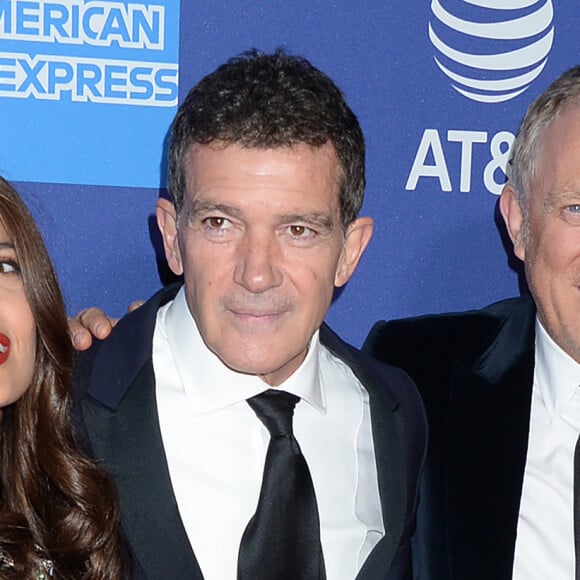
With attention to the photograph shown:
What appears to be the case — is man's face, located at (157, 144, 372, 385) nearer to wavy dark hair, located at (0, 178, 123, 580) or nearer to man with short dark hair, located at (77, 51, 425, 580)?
man with short dark hair, located at (77, 51, 425, 580)

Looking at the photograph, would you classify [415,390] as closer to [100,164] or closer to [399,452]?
[399,452]

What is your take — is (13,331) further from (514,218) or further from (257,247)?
(514,218)

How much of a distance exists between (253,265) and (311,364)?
316 mm

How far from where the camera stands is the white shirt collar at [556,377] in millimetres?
2279

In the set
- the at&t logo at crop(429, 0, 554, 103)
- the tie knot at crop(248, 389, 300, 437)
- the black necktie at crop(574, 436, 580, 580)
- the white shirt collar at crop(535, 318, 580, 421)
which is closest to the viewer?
the tie knot at crop(248, 389, 300, 437)

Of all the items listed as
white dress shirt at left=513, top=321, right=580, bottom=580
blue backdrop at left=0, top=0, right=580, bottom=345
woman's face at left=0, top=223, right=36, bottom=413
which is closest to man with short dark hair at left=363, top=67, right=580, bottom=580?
white dress shirt at left=513, top=321, right=580, bottom=580

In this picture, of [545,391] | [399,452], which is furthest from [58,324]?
[545,391]

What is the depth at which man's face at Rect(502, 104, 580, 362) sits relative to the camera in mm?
2197

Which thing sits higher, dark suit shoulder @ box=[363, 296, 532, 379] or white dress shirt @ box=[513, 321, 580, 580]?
dark suit shoulder @ box=[363, 296, 532, 379]

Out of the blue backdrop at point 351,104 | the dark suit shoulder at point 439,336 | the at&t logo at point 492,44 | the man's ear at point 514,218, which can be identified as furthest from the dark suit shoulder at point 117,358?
the at&t logo at point 492,44

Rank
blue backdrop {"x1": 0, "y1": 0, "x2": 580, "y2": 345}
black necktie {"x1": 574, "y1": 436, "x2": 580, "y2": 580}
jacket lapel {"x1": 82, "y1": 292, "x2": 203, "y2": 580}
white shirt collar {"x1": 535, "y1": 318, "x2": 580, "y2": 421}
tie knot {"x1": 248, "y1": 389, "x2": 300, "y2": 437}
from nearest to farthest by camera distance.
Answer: jacket lapel {"x1": 82, "y1": 292, "x2": 203, "y2": 580} < tie knot {"x1": 248, "y1": 389, "x2": 300, "y2": 437} < black necktie {"x1": 574, "y1": 436, "x2": 580, "y2": 580} < white shirt collar {"x1": 535, "y1": 318, "x2": 580, "y2": 421} < blue backdrop {"x1": 0, "y1": 0, "x2": 580, "y2": 345}

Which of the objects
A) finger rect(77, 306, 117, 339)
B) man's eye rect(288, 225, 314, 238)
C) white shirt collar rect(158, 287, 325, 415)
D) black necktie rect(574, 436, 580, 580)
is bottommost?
black necktie rect(574, 436, 580, 580)

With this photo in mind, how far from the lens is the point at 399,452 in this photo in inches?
85.5

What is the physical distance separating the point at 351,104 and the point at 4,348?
1087mm
